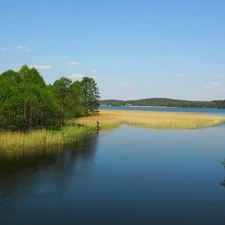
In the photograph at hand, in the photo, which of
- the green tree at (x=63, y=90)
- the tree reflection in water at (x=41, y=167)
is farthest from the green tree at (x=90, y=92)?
the tree reflection in water at (x=41, y=167)

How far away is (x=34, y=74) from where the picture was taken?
1718 inches

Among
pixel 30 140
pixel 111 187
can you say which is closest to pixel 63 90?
pixel 30 140

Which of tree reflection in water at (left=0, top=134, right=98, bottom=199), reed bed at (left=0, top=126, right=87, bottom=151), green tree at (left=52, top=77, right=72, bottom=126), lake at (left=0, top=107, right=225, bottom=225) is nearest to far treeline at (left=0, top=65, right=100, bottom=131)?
green tree at (left=52, top=77, right=72, bottom=126)

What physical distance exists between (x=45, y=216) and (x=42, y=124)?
1022 inches

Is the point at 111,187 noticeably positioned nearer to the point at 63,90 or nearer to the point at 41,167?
the point at 41,167

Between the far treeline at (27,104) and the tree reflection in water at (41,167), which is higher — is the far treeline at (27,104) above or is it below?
above

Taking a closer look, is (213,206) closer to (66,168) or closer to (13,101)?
(66,168)

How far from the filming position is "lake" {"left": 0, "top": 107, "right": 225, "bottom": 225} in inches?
534

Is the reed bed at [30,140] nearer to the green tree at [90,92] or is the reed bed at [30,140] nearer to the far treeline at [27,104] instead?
the far treeline at [27,104]

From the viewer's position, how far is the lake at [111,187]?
44.5 ft

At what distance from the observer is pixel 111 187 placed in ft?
58.6

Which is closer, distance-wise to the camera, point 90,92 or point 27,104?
point 27,104

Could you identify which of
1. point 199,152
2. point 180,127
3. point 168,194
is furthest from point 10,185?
point 180,127

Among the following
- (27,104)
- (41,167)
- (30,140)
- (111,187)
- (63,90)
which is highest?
(63,90)
